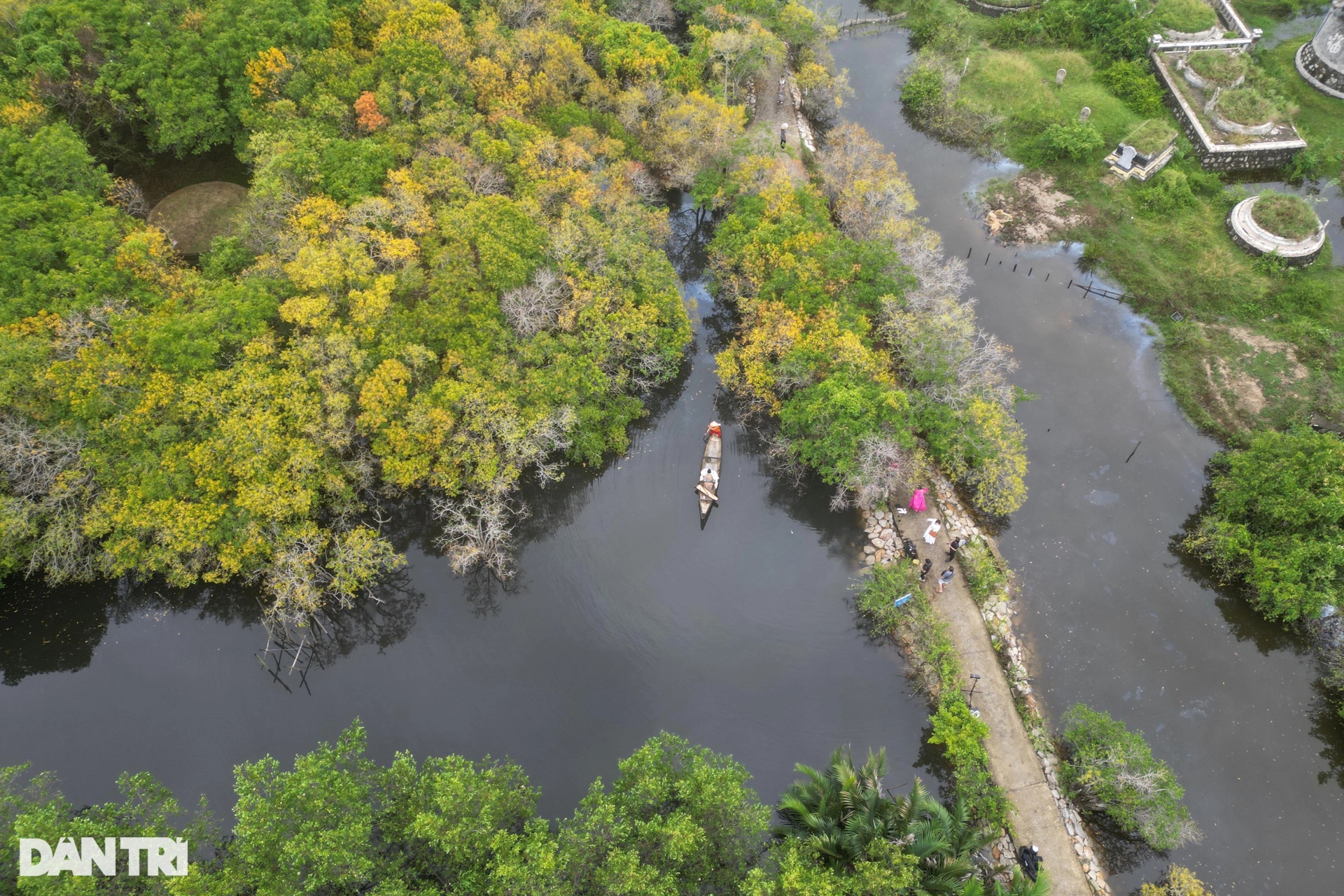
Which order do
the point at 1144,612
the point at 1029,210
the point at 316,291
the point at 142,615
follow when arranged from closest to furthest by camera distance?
the point at 142,615
the point at 1144,612
the point at 316,291
the point at 1029,210

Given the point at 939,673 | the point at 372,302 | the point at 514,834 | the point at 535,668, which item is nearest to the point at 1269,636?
the point at 939,673

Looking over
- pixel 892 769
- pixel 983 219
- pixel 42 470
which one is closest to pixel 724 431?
pixel 892 769

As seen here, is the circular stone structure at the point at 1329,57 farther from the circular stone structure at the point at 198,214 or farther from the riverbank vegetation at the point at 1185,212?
the circular stone structure at the point at 198,214

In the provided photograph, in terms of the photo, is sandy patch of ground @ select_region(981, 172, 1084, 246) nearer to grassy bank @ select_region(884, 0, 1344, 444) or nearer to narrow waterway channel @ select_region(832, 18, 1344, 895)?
grassy bank @ select_region(884, 0, 1344, 444)

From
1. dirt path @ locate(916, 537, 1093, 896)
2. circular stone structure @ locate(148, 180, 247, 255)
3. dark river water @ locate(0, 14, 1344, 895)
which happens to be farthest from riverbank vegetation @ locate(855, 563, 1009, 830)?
circular stone structure @ locate(148, 180, 247, 255)

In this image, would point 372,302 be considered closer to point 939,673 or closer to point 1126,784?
point 939,673

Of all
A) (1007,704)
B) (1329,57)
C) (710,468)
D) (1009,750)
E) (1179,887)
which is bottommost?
(1009,750)
